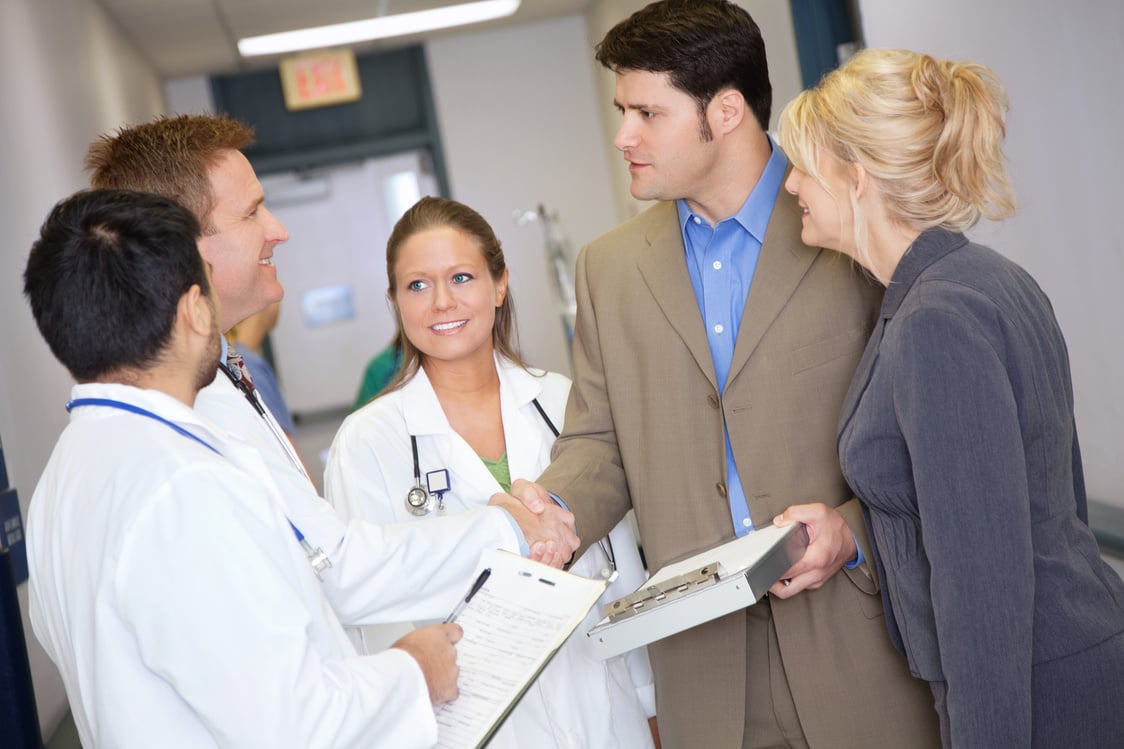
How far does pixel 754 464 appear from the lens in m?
1.92

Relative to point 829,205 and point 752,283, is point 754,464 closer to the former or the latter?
point 752,283

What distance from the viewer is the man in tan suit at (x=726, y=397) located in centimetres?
187

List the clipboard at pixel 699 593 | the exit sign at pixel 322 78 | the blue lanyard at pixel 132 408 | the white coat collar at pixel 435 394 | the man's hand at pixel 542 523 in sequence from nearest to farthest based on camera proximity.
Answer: the blue lanyard at pixel 132 408, the clipboard at pixel 699 593, the man's hand at pixel 542 523, the white coat collar at pixel 435 394, the exit sign at pixel 322 78

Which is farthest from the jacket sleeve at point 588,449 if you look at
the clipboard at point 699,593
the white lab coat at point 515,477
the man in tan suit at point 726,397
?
the clipboard at point 699,593

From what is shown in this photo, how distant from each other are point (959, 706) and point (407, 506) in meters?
1.10

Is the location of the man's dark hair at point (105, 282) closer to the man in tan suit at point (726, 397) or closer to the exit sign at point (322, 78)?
the man in tan suit at point (726, 397)

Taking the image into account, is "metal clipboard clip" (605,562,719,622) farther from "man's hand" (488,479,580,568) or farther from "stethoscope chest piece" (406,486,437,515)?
"stethoscope chest piece" (406,486,437,515)

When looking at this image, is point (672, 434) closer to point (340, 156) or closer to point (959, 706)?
point (959, 706)

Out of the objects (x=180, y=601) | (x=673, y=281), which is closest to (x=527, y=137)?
(x=673, y=281)

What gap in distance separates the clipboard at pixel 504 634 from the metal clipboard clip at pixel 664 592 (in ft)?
0.33

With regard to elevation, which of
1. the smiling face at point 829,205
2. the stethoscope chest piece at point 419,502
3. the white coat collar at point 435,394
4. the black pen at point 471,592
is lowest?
the black pen at point 471,592

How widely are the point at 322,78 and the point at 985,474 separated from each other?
740 centimetres

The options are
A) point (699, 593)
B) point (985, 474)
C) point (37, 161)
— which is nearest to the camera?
point (985, 474)

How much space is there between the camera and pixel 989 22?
305 centimetres
